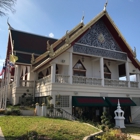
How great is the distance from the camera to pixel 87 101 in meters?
14.1

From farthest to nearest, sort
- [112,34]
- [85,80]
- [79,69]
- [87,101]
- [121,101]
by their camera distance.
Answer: [112,34], [79,69], [121,101], [85,80], [87,101]

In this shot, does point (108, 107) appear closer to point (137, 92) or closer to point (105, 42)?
point (137, 92)

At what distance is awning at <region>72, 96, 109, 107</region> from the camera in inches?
531

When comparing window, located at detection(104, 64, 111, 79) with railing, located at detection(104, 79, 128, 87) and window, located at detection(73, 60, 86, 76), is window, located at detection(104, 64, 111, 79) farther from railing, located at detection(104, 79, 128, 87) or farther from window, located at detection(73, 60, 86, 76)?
window, located at detection(73, 60, 86, 76)

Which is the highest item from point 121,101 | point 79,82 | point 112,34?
point 112,34

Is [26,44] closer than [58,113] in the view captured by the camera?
No

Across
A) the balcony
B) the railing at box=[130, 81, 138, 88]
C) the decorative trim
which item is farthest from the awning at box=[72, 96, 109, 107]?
the railing at box=[130, 81, 138, 88]

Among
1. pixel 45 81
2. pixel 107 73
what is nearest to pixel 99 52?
pixel 107 73

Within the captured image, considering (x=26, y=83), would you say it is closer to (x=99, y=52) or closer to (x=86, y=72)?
(x=86, y=72)

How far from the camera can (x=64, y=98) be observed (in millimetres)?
13859

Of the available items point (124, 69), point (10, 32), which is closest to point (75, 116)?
point (124, 69)

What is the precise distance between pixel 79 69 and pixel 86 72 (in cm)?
83

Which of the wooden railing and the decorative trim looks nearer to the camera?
the wooden railing

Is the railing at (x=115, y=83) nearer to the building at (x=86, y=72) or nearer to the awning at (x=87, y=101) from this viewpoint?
the building at (x=86, y=72)
